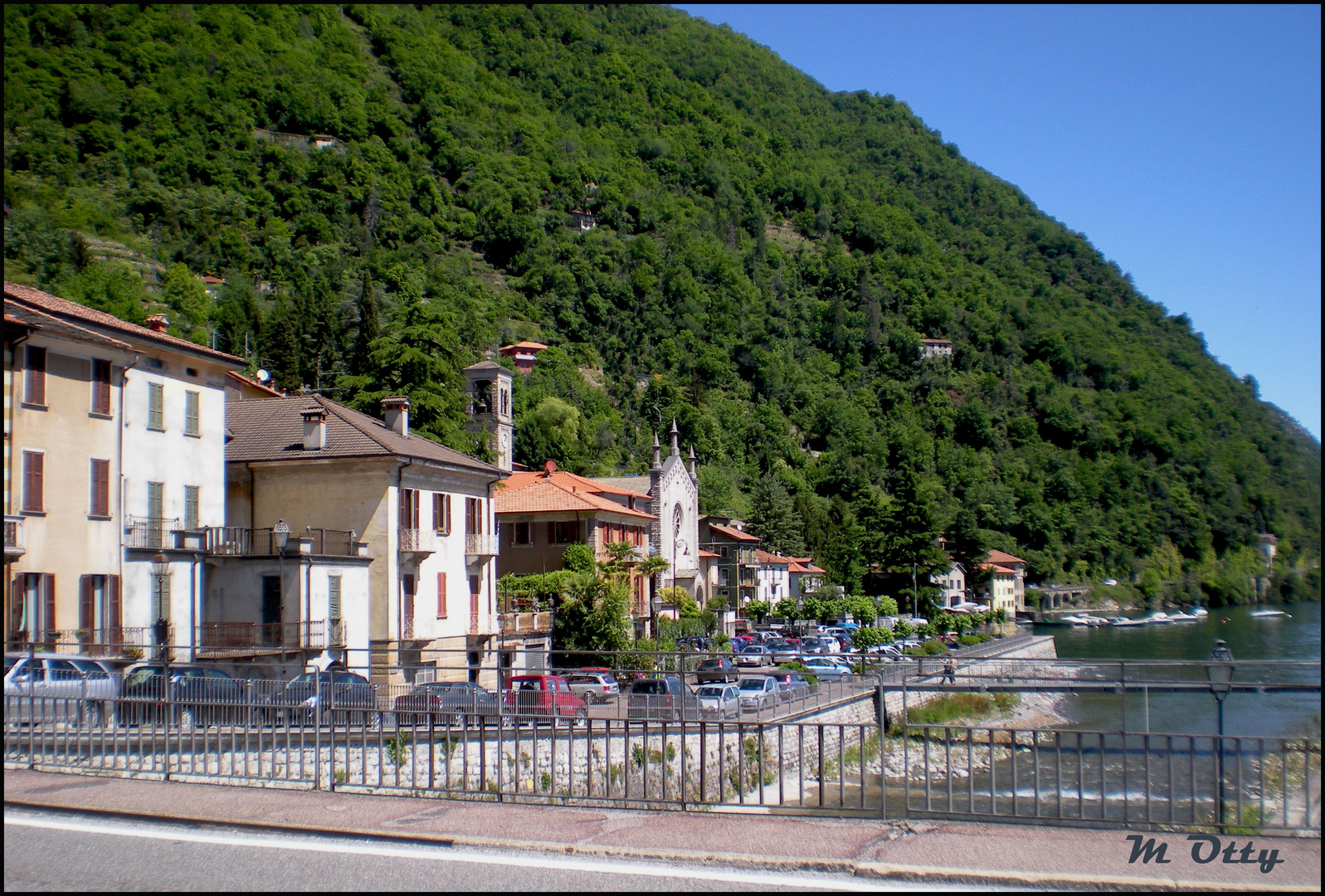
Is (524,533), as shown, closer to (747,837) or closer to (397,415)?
(397,415)

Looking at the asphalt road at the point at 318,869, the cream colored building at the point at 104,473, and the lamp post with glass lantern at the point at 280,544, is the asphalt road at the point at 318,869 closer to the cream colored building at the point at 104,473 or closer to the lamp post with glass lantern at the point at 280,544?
the cream colored building at the point at 104,473

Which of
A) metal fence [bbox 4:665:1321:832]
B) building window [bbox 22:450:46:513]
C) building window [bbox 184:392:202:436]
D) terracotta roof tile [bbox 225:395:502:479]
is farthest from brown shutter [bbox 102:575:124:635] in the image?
metal fence [bbox 4:665:1321:832]

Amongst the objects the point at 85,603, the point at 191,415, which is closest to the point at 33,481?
the point at 85,603

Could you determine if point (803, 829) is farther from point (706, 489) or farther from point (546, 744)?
point (706, 489)

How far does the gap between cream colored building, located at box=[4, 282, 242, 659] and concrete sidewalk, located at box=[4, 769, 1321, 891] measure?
14.6m

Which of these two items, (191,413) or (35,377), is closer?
(35,377)

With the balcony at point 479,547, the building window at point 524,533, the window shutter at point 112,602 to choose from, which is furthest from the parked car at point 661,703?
the building window at point 524,533

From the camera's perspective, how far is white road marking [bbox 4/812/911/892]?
26.4 ft

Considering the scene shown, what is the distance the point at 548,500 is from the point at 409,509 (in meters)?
16.9

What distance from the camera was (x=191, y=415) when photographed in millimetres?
30781

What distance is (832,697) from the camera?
65.9ft

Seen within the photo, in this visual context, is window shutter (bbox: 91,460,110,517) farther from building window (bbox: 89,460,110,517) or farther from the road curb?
the road curb

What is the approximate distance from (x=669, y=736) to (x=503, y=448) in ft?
156

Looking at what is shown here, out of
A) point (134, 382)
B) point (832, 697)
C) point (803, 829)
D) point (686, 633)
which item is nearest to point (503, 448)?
point (686, 633)
